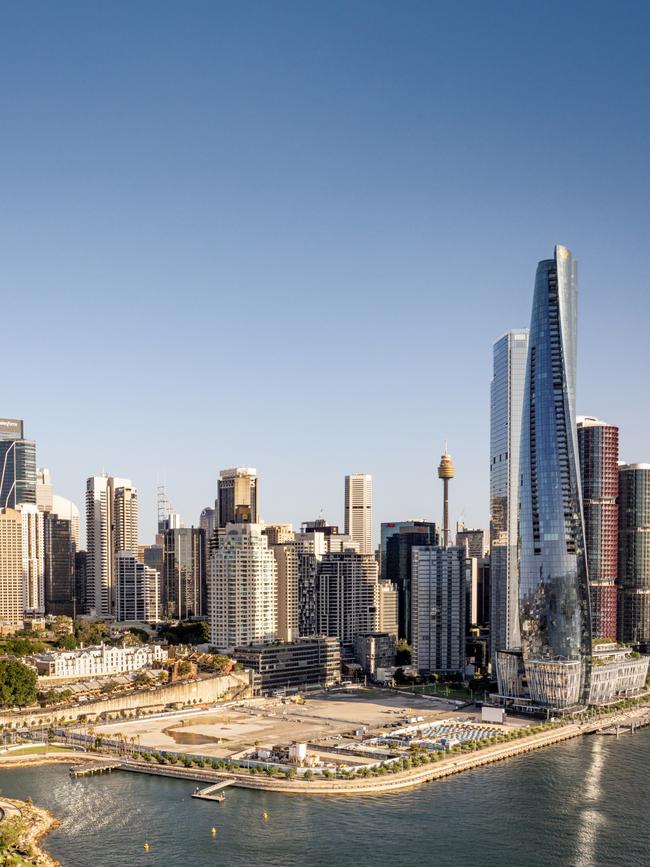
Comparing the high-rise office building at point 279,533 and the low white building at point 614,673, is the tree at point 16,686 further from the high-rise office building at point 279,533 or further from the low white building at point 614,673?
the high-rise office building at point 279,533

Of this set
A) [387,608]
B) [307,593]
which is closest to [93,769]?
[307,593]

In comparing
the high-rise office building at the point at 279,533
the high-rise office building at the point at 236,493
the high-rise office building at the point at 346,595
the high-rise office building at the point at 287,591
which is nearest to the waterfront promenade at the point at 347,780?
the high-rise office building at the point at 287,591

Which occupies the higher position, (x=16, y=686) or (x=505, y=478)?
(x=505, y=478)

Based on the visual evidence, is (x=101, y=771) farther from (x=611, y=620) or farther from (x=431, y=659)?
(x=611, y=620)

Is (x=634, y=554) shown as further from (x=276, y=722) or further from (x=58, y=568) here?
(x=58, y=568)

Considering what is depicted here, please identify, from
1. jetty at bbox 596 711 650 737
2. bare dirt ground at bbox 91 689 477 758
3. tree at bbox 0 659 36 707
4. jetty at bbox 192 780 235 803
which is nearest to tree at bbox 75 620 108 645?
bare dirt ground at bbox 91 689 477 758

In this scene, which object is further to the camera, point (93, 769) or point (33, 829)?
point (93, 769)

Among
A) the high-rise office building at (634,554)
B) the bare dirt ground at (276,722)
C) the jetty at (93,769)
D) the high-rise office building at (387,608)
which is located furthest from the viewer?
the high-rise office building at (387,608)
